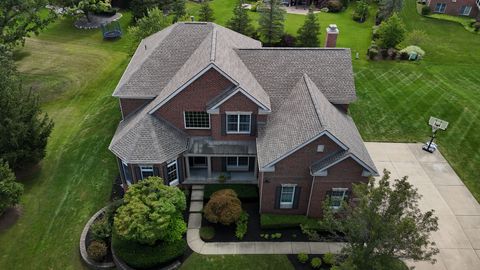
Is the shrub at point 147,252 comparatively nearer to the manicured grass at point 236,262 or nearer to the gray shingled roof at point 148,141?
the manicured grass at point 236,262

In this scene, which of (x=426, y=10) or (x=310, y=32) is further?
(x=426, y=10)

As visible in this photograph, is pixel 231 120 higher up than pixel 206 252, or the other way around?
pixel 231 120

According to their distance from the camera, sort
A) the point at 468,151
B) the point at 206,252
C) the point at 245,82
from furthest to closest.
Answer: the point at 468,151 → the point at 245,82 → the point at 206,252

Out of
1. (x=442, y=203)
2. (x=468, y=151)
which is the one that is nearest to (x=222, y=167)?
(x=442, y=203)

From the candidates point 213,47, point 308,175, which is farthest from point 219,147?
point 213,47

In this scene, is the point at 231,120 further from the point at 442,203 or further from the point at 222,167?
the point at 442,203

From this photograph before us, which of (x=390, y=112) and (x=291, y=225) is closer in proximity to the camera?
(x=291, y=225)

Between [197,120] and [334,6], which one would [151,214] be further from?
[334,6]

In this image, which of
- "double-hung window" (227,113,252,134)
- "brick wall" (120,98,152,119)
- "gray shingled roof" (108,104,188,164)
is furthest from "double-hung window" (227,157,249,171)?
"brick wall" (120,98,152,119)
